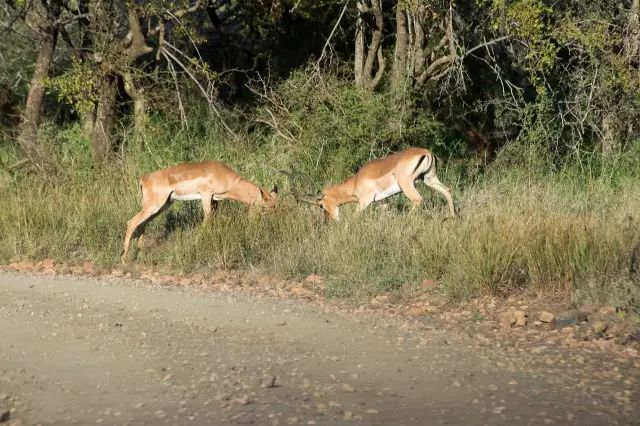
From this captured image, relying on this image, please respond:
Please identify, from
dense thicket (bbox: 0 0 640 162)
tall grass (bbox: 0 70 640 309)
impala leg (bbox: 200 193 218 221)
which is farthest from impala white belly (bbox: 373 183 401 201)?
impala leg (bbox: 200 193 218 221)

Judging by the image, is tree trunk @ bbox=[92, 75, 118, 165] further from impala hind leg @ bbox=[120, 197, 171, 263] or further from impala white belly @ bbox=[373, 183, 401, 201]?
impala white belly @ bbox=[373, 183, 401, 201]

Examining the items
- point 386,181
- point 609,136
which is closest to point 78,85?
point 386,181

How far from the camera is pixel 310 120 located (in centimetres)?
1666

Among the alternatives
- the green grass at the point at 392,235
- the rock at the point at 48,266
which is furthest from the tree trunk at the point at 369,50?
the rock at the point at 48,266

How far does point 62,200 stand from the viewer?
14.8 meters

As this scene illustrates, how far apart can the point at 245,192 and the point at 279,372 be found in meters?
7.91

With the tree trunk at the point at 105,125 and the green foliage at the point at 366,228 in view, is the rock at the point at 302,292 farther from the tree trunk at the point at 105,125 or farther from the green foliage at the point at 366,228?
the tree trunk at the point at 105,125

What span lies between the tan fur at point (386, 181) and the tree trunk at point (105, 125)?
5.14 meters

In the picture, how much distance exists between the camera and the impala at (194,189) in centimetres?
1350

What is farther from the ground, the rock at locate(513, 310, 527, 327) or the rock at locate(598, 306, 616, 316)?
the rock at locate(598, 306, 616, 316)

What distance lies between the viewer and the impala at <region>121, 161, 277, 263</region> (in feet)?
44.3

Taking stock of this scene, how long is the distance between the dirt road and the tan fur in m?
5.70

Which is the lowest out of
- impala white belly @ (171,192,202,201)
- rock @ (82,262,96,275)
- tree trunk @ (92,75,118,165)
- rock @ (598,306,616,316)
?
rock @ (82,262,96,275)

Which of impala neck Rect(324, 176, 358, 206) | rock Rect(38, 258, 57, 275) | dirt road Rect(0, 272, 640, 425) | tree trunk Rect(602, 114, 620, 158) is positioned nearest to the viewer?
dirt road Rect(0, 272, 640, 425)
